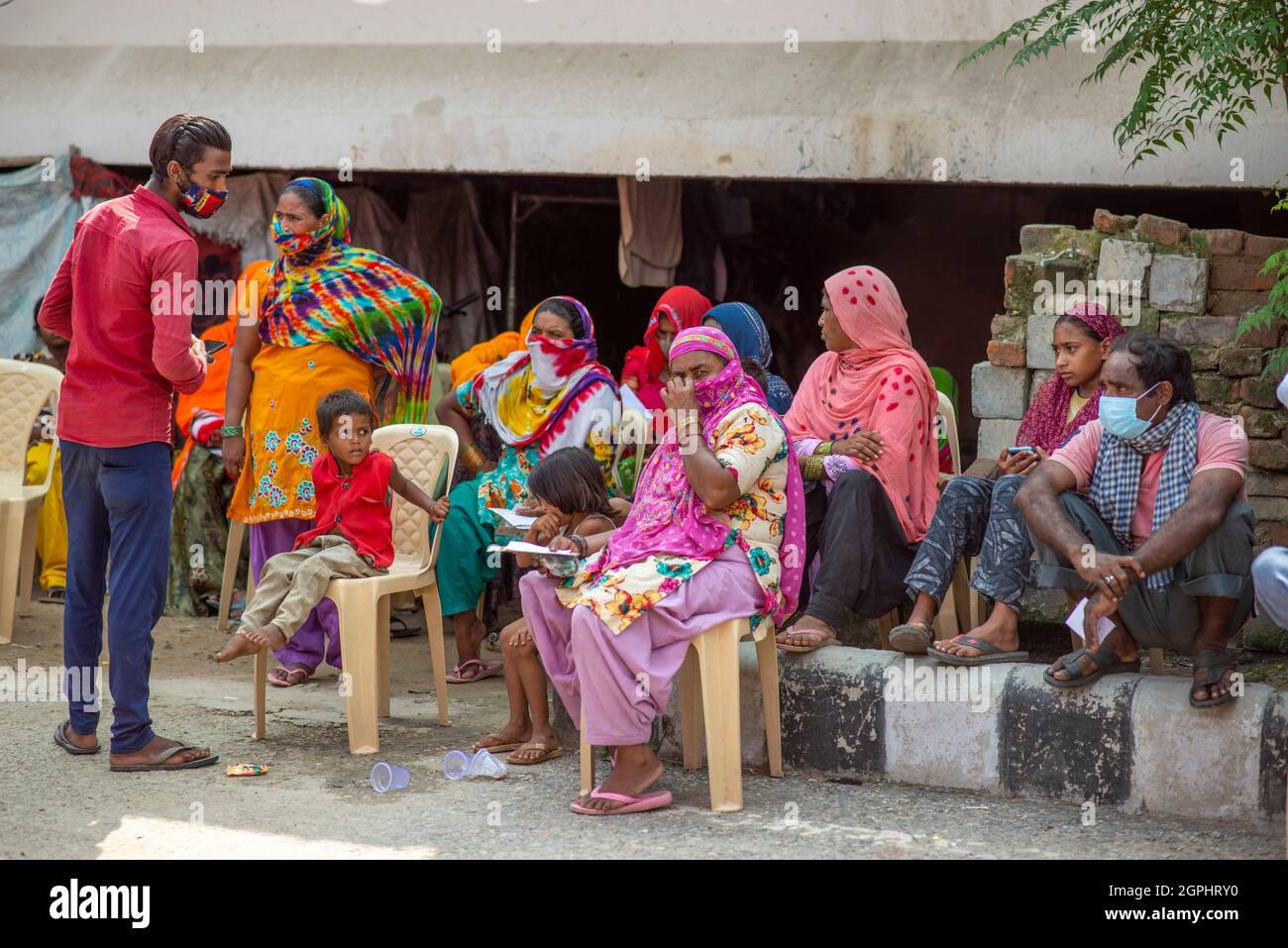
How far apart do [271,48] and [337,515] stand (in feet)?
14.9

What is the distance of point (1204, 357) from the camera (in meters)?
5.89

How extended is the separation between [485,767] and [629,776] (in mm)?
621

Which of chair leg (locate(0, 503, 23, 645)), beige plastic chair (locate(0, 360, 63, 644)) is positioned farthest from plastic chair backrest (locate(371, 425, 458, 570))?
beige plastic chair (locate(0, 360, 63, 644))

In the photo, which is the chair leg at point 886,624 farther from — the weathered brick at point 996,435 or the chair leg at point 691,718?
the weathered brick at point 996,435

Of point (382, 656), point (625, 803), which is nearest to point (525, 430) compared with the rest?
point (382, 656)

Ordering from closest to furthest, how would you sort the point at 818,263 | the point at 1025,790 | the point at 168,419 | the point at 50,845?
1. the point at 50,845
2. the point at 1025,790
3. the point at 168,419
4. the point at 818,263

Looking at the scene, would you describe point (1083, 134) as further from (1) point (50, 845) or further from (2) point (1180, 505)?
(1) point (50, 845)

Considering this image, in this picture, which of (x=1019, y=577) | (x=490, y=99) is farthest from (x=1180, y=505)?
(x=490, y=99)

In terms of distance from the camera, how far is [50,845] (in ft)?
13.6

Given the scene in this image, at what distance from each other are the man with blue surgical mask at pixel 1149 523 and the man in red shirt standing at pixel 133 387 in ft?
9.16

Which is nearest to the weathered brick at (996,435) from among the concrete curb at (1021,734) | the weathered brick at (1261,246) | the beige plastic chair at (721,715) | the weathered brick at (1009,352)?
the weathered brick at (1009,352)

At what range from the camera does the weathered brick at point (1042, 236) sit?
6.21 meters

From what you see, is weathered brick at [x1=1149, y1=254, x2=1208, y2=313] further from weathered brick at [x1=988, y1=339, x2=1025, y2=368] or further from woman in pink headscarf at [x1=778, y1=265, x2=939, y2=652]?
woman in pink headscarf at [x1=778, y1=265, x2=939, y2=652]

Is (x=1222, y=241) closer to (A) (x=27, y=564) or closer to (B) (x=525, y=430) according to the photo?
(B) (x=525, y=430)
